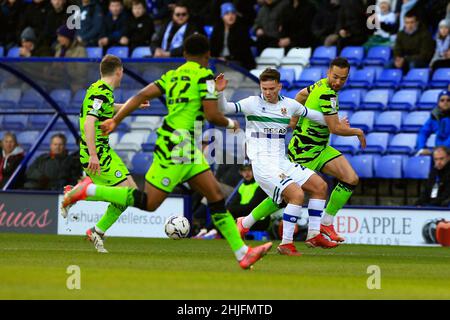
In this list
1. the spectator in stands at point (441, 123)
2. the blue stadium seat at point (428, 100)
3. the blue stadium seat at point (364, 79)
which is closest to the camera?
the spectator in stands at point (441, 123)

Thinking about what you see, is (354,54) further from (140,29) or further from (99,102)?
(99,102)

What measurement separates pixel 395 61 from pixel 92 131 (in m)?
10.4

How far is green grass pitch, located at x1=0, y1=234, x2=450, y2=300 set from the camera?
35.5 ft

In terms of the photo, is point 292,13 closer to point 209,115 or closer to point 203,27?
point 203,27

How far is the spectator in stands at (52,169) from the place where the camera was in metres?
22.9

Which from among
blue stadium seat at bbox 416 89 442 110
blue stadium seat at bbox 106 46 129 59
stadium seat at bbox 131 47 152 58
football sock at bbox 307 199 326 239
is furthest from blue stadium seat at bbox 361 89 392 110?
football sock at bbox 307 199 326 239

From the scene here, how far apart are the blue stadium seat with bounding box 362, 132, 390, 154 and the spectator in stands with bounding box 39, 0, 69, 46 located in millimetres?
8301

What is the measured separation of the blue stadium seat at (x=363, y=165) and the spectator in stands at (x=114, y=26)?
6.62 meters

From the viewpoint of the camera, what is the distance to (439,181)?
20.9m

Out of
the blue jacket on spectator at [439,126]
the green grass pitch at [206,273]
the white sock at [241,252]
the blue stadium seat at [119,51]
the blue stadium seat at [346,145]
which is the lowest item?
the green grass pitch at [206,273]

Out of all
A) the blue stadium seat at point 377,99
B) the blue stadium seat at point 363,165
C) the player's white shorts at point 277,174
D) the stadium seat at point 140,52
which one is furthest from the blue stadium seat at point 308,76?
the player's white shorts at point 277,174

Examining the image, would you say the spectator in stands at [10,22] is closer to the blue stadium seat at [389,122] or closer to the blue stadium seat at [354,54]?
the blue stadium seat at [354,54]

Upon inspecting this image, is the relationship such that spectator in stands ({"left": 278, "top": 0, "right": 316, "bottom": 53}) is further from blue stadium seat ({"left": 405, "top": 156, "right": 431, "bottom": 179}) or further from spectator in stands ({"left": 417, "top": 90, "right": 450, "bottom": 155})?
blue stadium seat ({"left": 405, "top": 156, "right": 431, "bottom": 179})
